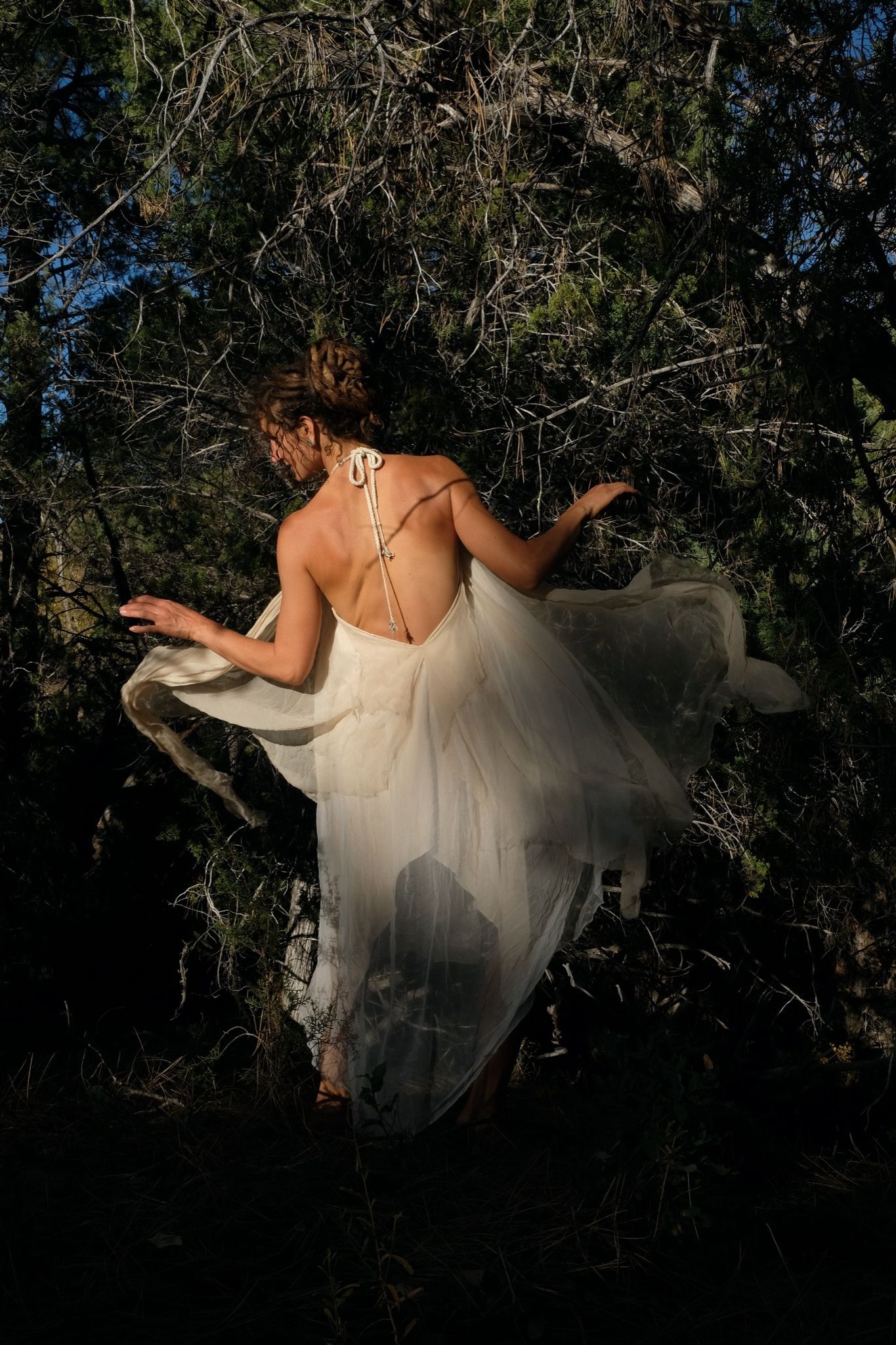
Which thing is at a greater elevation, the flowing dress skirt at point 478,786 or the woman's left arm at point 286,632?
the woman's left arm at point 286,632

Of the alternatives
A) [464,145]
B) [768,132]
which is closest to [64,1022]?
[464,145]

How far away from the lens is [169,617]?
9.70ft

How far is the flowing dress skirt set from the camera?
115 inches

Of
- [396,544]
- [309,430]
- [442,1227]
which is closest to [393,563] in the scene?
[396,544]

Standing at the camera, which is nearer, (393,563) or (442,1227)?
(442,1227)

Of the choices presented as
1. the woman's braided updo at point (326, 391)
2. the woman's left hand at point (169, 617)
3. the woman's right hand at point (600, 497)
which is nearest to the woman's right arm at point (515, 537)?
the woman's right hand at point (600, 497)

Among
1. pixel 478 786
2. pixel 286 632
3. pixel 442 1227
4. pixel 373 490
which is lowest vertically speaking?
pixel 442 1227

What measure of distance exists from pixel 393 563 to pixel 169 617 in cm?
63

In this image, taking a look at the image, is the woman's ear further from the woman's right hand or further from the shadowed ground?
the shadowed ground

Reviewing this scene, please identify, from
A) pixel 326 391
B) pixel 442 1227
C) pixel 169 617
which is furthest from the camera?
pixel 326 391

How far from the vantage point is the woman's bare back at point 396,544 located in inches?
118

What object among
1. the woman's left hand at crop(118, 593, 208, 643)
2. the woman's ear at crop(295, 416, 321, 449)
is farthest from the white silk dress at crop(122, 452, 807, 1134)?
the woman's ear at crop(295, 416, 321, 449)

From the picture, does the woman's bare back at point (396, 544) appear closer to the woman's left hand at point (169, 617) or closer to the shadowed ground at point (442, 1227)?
the woman's left hand at point (169, 617)

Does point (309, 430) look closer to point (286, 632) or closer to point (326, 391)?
point (326, 391)
